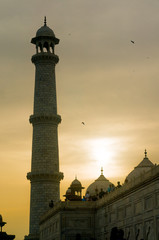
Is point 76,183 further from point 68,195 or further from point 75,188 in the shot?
point 68,195

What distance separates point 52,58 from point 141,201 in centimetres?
3302

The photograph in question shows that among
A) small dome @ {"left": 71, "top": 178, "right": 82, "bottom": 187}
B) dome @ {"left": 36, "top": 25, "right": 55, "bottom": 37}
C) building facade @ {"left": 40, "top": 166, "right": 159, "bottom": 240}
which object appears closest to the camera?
building facade @ {"left": 40, "top": 166, "right": 159, "bottom": 240}

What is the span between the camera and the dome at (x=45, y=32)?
6631 cm

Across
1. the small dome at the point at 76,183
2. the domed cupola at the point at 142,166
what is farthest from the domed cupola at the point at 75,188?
the domed cupola at the point at 142,166

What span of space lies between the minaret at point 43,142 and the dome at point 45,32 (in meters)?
0.29

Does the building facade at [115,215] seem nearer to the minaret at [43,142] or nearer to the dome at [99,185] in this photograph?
the minaret at [43,142]

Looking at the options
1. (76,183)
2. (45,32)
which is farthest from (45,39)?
(76,183)

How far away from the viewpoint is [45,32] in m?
66.6

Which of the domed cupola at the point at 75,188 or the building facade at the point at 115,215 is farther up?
the domed cupola at the point at 75,188

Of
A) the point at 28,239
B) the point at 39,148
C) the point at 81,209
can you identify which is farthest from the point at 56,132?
the point at 81,209

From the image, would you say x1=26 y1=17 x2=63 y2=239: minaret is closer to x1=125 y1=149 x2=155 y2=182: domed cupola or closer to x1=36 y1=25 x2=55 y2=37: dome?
x1=36 y1=25 x2=55 y2=37: dome

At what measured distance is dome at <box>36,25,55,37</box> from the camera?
66312 mm

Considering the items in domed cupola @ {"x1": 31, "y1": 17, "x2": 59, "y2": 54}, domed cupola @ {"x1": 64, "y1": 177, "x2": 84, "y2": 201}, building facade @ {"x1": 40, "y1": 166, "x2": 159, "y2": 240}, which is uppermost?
domed cupola @ {"x1": 31, "y1": 17, "x2": 59, "y2": 54}

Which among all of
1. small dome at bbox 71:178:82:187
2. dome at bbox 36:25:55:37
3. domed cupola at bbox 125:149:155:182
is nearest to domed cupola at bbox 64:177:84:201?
small dome at bbox 71:178:82:187
